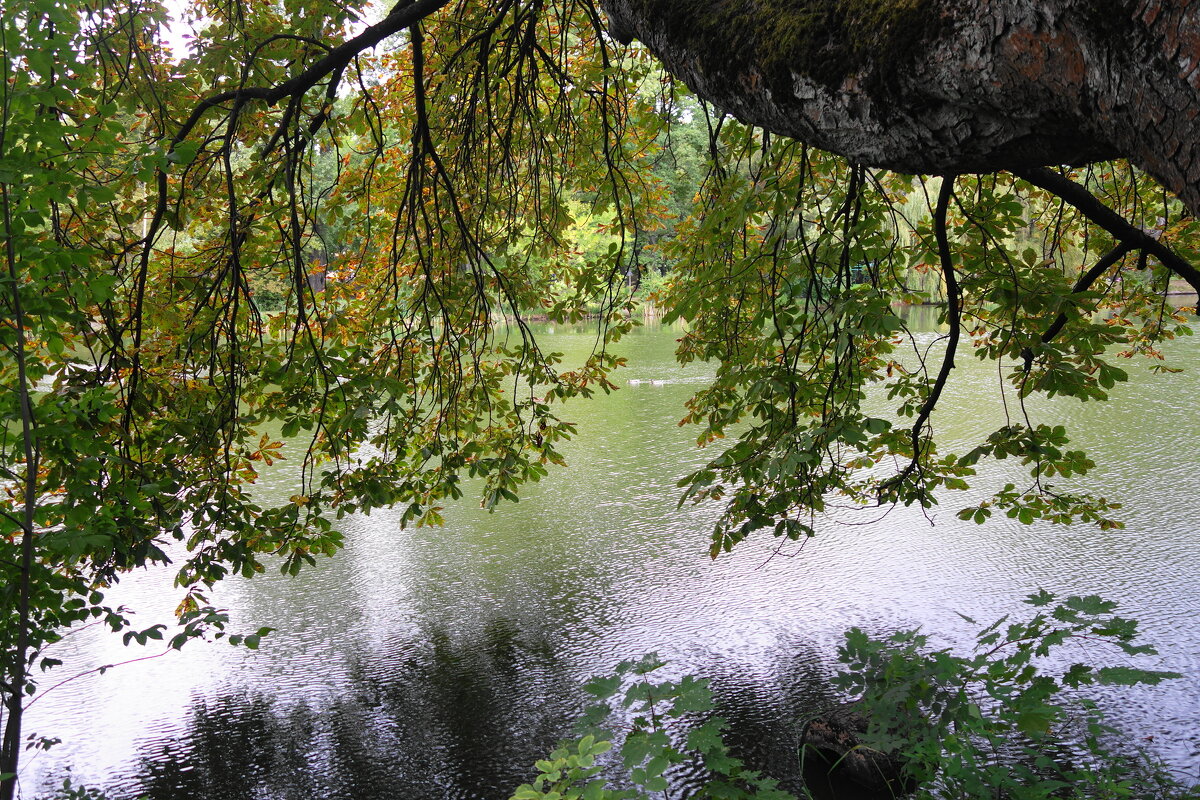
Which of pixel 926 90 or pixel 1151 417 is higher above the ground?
pixel 926 90

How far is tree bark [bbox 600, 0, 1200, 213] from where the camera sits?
2.35 feet

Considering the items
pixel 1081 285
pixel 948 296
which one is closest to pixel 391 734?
pixel 948 296

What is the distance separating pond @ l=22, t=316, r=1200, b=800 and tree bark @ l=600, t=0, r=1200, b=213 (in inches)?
89.2

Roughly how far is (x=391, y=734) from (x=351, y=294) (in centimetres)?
224

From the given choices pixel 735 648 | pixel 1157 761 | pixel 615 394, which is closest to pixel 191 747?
pixel 735 648

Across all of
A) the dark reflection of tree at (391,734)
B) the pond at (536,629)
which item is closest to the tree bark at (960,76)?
the pond at (536,629)

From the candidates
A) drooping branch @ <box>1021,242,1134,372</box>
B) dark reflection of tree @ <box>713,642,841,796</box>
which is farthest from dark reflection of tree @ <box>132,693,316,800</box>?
drooping branch @ <box>1021,242,1134,372</box>

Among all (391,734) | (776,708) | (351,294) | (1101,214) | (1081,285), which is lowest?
(776,708)

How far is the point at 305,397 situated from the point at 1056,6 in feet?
8.76

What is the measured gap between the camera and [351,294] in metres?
4.04

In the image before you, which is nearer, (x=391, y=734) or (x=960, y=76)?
(x=960, y=76)

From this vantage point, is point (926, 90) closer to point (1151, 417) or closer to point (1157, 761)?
point (1157, 761)

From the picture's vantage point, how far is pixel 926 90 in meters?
0.95

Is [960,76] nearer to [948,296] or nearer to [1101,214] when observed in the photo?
[1101,214]
